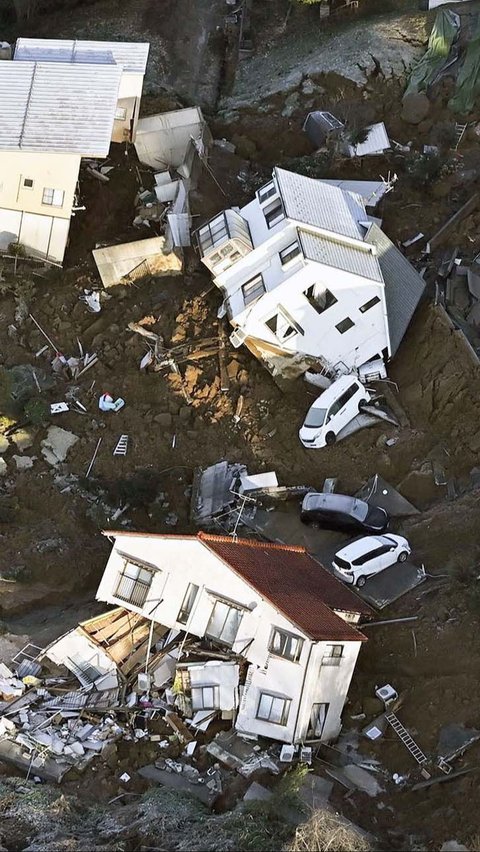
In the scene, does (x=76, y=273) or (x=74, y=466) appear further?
(x=76, y=273)

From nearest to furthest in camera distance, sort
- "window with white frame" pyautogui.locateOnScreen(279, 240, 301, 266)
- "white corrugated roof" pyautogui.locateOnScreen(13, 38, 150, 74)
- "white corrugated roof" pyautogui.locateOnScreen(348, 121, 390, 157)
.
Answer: "window with white frame" pyautogui.locateOnScreen(279, 240, 301, 266)
"white corrugated roof" pyautogui.locateOnScreen(348, 121, 390, 157)
"white corrugated roof" pyautogui.locateOnScreen(13, 38, 150, 74)

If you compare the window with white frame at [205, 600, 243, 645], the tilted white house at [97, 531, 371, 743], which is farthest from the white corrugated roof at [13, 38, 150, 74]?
the window with white frame at [205, 600, 243, 645]

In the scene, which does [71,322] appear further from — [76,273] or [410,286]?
[410,286]

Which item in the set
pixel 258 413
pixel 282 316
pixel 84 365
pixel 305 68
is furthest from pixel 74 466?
pixel 305 68

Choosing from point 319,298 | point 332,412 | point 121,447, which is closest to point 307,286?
point 319,298

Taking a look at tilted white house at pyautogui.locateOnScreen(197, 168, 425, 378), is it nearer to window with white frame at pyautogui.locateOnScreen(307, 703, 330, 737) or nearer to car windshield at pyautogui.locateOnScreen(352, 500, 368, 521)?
car windshield at pyautogui.locateOnScreen(352, 500, 368, 521)
